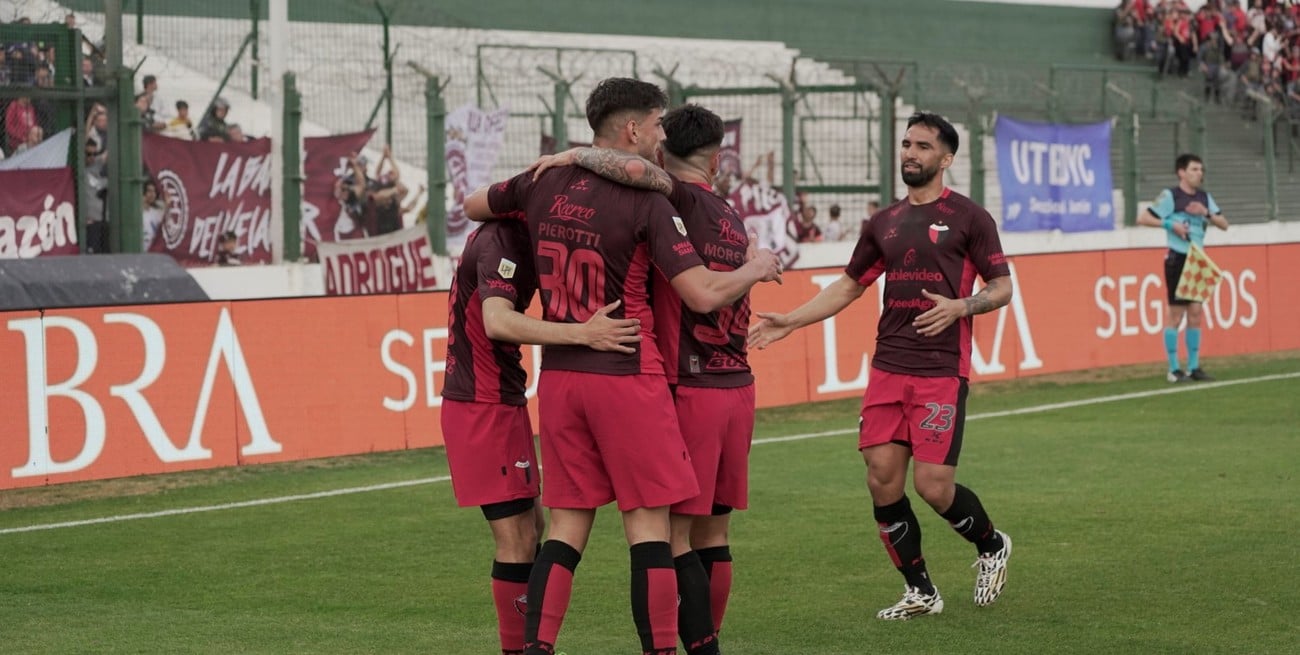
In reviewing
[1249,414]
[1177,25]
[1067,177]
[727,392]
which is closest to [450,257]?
[1249,414]

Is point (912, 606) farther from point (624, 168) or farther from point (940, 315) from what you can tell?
point (624, 168)

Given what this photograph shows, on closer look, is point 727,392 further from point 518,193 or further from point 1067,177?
point 1067,177

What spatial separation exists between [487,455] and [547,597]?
2.44 feet

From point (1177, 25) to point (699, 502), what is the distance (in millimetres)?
33622

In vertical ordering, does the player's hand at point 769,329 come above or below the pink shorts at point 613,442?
above

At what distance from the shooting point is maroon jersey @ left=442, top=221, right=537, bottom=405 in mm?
Result: 6266

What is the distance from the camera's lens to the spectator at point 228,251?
17594mm

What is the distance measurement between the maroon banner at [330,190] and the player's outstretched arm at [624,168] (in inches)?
504

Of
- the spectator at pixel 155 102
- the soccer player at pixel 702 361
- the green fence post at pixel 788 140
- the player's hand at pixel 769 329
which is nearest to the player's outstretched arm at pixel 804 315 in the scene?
the player's hand at pixel 769 329

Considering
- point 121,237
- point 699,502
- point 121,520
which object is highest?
point 121,237

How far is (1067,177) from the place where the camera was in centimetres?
2688

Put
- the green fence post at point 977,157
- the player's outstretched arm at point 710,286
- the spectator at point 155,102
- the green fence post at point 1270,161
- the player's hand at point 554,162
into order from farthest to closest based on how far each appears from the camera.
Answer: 1. the green fence post at point 1270,161
2. the green fence post at point 977,157
3. the spectator at point 155,102
4. the player's hand at point 554,162
5. the player's outstretched arm at point 710,286

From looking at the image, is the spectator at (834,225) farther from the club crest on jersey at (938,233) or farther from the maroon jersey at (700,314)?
the maroon jersey at (700,314)

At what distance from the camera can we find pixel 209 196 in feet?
57.5
